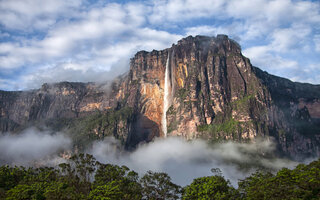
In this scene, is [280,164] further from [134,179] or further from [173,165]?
[134,179]

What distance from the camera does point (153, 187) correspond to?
263 feet

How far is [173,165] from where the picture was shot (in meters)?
182

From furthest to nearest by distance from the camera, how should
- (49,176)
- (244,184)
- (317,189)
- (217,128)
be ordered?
(217,128), (49,176), (244,184), (317,189)

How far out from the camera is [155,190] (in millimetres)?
80000

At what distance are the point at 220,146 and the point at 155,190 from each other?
112475 mm

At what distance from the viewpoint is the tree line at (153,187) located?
206ft

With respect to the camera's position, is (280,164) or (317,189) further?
(280,164)

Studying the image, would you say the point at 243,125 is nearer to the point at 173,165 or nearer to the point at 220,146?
the point at 220,146

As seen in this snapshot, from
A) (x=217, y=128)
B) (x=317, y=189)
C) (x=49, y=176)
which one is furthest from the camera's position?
(x=217, y=128)

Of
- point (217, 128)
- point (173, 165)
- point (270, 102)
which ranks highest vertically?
point (270, 102)

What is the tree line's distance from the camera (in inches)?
2470

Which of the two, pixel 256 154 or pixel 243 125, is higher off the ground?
pixel 243 125

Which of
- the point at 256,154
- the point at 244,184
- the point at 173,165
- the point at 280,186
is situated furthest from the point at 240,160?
the point at 280,186

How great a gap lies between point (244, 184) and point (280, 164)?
325 ft
